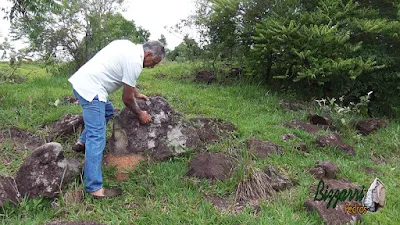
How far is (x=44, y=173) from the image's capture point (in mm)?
3238

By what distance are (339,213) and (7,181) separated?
2.89 m

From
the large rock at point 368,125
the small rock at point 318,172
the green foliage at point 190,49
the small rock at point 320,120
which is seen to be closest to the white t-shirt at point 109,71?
the small rock at point 318,172

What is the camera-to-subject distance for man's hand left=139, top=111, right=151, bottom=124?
388 centimetres

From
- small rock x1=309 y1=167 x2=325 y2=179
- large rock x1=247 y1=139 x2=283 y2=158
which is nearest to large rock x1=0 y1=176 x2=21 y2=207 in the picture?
large rock x1=247 y1=139 x2=283 y2=158

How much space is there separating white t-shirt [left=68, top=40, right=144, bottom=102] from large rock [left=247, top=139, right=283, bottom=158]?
5.67ft

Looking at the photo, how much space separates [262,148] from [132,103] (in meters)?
1.73

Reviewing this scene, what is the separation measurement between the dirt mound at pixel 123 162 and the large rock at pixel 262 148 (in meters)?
1.32

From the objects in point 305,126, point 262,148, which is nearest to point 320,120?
point 305,126

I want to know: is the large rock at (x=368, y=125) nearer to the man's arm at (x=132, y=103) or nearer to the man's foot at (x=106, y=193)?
the man's arm at (x=132, y=103)

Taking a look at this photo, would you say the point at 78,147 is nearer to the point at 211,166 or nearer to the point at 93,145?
the point at 93,145

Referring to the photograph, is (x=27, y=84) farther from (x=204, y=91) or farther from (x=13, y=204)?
(x=13, y=204)

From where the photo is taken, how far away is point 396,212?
3.25 meters

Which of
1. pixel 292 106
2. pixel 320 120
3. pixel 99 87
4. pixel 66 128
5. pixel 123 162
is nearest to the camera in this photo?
pixel 99 87

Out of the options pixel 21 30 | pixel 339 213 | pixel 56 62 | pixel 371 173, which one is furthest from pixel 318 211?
pixel 21 30
